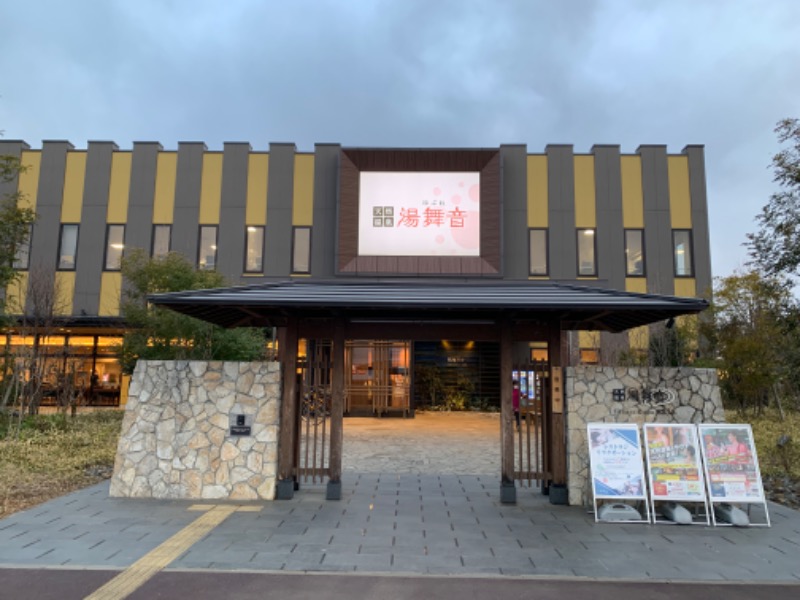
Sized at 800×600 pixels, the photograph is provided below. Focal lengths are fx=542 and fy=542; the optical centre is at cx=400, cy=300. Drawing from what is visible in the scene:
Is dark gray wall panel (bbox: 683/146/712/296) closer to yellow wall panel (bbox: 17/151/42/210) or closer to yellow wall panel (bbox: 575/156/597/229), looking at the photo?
yellow wall panel (bbox: 575/156/597/229)

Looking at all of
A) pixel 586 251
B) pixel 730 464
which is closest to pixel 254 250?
pixel 586 251

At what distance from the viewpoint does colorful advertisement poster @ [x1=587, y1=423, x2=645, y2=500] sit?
679cm

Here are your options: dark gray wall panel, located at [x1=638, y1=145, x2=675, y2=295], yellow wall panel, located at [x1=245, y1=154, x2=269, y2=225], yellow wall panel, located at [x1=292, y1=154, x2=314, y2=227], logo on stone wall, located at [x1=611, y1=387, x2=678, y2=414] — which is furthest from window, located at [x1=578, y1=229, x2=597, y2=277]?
logo on stone wall, located at [x1=611, y1=387, x2=678, y2=414]

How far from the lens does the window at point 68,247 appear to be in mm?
20031

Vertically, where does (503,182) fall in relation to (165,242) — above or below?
above

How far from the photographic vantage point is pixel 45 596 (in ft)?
14.2

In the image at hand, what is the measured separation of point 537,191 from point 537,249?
211cm

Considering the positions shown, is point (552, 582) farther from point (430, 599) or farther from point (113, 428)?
point (113, 428)

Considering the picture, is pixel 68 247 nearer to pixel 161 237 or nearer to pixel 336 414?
pixel 161 237

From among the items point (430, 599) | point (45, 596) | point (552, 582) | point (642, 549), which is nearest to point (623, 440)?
point (642, 549)

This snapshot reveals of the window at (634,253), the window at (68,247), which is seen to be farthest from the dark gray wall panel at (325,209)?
the window at (634,253)

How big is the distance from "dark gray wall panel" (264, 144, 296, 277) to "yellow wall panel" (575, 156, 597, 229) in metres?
9.83

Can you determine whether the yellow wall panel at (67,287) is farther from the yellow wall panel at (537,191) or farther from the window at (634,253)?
the window at (634,253)

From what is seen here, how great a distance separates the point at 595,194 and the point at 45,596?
19.3 metres
